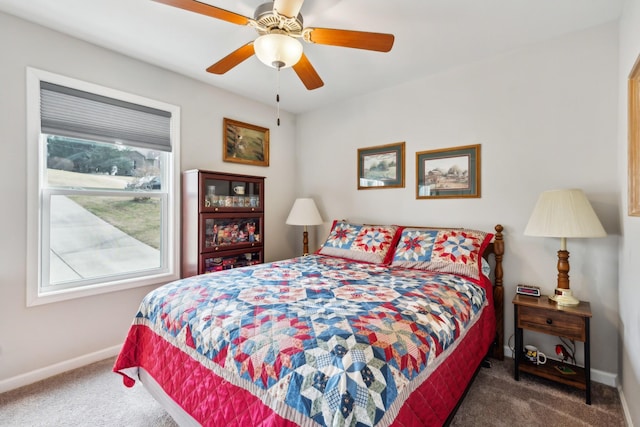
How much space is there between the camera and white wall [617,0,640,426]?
1554mm

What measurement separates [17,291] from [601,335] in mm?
4198

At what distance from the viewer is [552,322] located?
2.00 meters

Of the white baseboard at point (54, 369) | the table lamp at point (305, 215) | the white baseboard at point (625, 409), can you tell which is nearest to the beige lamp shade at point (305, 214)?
the table lamp at point (305, 215)

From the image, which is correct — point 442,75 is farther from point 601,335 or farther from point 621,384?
point 621,384

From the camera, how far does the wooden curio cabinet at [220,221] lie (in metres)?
2.80

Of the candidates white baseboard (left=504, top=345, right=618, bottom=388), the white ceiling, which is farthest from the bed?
the white ceiling

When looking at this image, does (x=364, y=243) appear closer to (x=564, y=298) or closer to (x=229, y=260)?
(x=229, y=260)

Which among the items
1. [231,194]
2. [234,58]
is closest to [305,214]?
[231,194]

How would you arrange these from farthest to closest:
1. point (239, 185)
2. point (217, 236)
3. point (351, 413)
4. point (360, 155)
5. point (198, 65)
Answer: point (360, 155)
point (239, 185)
point (217, 236)
point (198, 65)
point (351, 413)

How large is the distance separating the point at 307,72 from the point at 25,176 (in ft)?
7.09

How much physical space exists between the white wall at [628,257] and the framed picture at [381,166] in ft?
5.38

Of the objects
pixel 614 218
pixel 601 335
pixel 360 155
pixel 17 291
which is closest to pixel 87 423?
pixel 17 291

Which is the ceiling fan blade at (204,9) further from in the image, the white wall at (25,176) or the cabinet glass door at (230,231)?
the cabinet glass door at (230,231)

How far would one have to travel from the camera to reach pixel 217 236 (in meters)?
2.97
